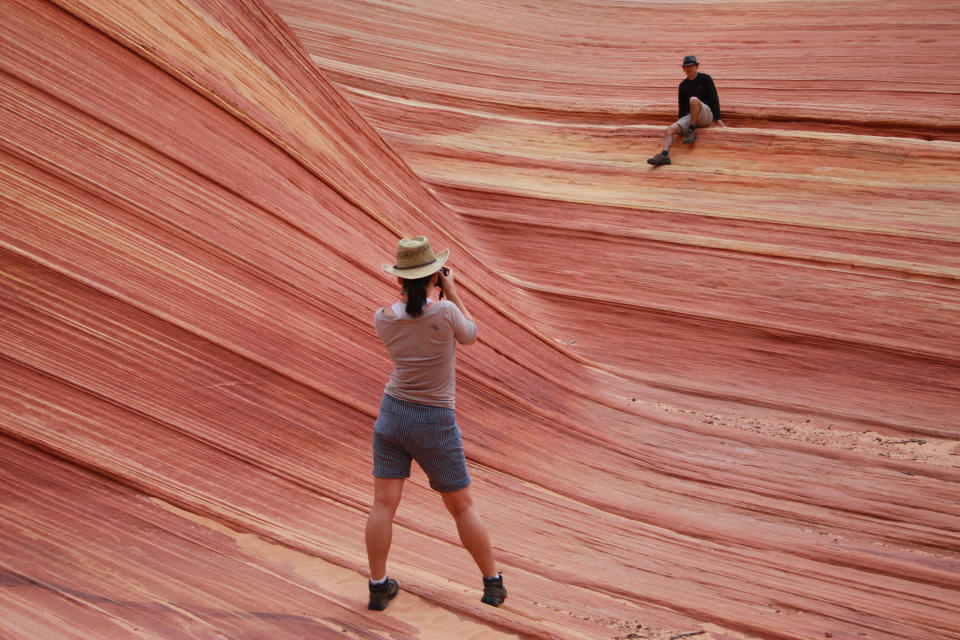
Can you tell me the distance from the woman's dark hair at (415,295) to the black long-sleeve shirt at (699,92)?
176 inches

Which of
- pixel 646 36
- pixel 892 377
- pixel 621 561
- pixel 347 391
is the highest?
pixel 646 36

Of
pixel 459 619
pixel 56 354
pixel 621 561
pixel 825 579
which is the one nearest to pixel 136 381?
pixel 56 354

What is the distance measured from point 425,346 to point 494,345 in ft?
6.91

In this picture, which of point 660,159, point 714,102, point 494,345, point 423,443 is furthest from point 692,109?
point 423,443

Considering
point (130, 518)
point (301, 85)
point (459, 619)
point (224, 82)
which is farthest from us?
point (301, 85)

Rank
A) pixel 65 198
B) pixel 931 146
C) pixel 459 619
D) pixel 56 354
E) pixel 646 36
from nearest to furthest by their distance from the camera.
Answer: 1. pixel 459 619
2. pixel 56 354
3. pixel 65 198
4. pixel 931 146
5. pixel 646 36

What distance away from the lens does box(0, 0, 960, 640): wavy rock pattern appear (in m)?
2.97

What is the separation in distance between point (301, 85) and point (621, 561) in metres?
3.30

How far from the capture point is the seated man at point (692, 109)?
630 cm

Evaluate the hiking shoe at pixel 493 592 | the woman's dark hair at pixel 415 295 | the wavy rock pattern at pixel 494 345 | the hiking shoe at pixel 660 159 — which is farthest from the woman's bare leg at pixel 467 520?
the hiking shoe at pixel 660 159

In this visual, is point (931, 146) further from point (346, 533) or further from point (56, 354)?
point (56, 354)

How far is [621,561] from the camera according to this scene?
3.37 meters

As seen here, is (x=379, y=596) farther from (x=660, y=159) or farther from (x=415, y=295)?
(x=660, y=159)

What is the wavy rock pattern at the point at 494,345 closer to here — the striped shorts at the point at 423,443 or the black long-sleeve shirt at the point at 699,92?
the black long-sleeve shirt at the point at 699,92
